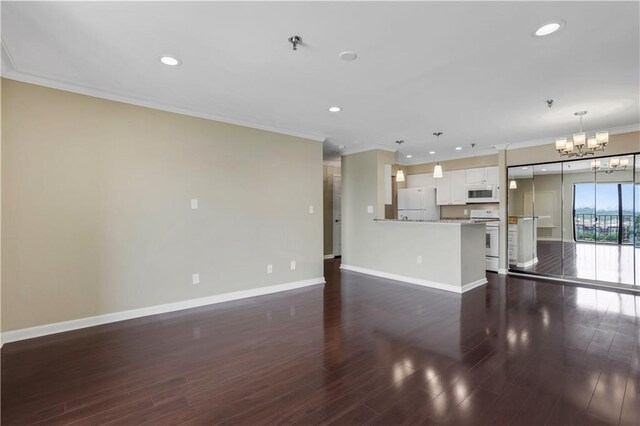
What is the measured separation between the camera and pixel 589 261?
17.2 ft

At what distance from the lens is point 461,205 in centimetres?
752

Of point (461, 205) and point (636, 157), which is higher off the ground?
point (636, 157)

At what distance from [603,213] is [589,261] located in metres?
0.88

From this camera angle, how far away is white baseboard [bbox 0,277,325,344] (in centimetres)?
297

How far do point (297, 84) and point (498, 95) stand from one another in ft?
7.74

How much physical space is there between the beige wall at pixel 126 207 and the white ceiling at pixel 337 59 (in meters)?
0.32

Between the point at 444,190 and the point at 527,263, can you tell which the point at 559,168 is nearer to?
the point at 527,263

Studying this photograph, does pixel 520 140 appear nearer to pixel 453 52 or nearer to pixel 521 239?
pixel 521 239

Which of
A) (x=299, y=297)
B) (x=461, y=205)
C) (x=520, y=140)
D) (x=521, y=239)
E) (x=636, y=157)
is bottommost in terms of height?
(x=299, y=297)

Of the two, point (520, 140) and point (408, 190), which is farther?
point (408, 190)

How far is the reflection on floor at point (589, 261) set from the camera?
4.85m

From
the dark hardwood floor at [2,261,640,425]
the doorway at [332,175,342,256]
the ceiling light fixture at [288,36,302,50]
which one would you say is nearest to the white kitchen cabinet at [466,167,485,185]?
the doorway at [332,175,342,256]

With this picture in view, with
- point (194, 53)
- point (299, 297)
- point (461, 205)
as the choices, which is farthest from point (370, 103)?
point (461, 205)

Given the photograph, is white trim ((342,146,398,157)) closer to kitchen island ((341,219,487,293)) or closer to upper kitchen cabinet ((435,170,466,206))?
kitchen island ((341,219,487,293))
